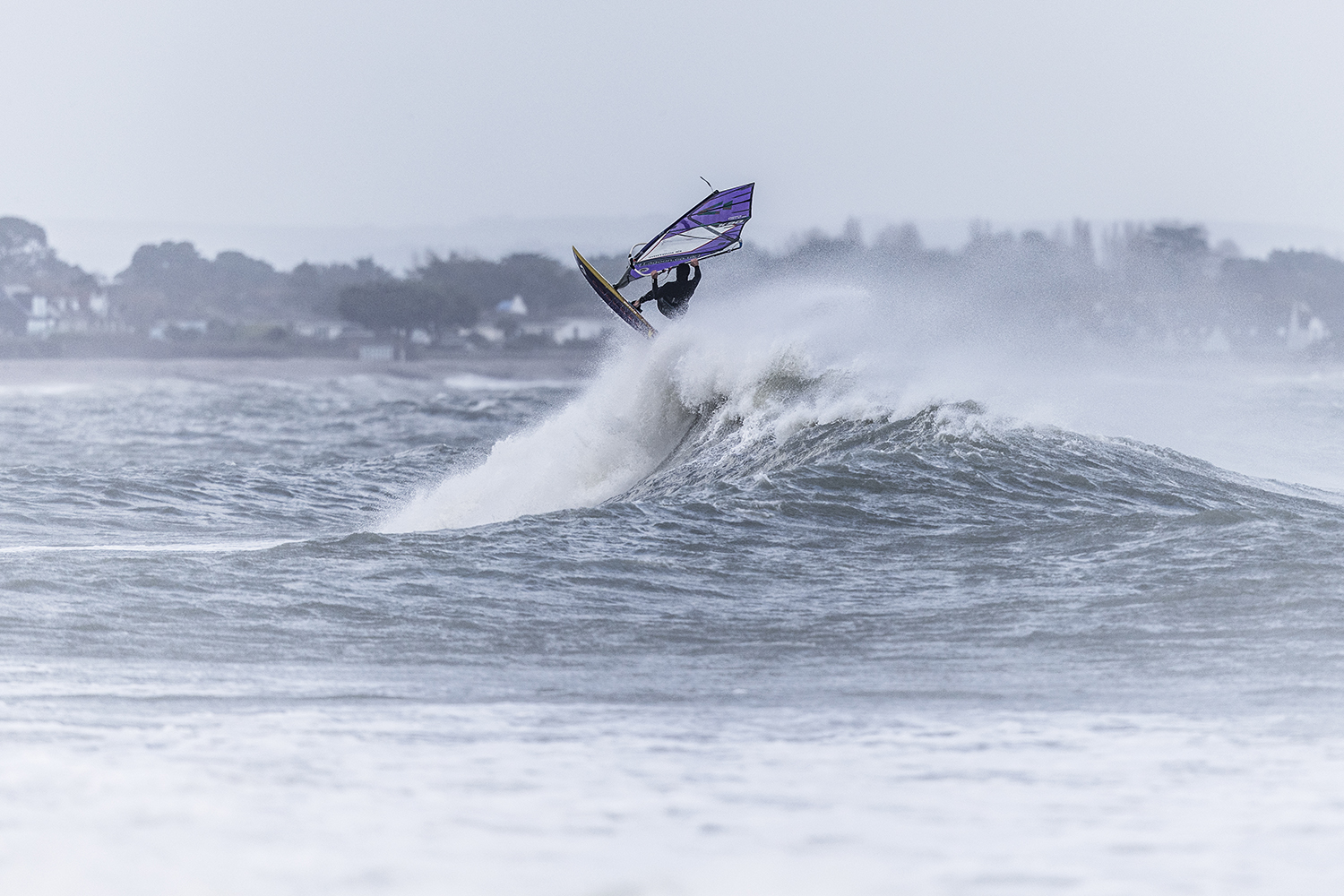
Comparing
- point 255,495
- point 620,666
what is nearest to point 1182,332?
point 255,495

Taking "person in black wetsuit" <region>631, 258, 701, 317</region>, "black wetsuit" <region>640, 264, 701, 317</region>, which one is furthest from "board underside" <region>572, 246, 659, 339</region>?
"black wetsuit" <region>640, 264, 701, 317</region>

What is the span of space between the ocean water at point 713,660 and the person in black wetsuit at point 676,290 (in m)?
1.06

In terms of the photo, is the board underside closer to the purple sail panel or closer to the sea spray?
the sea spray

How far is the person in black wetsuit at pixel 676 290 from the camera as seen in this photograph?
563 inches

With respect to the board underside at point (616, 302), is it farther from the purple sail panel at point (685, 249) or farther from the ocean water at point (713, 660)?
the purple sail panel at point (685, 249)

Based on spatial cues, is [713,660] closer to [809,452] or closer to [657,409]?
[809,452]

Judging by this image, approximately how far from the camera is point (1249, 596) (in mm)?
8289

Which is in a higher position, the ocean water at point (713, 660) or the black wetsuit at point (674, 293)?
the black wetsuit at point (674, 293)

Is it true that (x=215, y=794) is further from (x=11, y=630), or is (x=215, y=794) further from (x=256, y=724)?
(x=11, y=630)

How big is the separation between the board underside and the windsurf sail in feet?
1.27

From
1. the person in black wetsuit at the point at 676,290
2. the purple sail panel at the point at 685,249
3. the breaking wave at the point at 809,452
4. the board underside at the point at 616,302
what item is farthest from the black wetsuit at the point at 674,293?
the breaking wave at the point at 809,452

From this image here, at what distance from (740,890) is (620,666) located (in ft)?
9.54

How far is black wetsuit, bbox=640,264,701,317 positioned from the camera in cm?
1429

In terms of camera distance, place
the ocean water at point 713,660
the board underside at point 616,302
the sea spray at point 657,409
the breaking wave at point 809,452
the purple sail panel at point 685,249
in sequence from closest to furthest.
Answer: the ocean water at point 713,660, the breaking wave at point 809,452, the sea spray at point 657,409, the purple sail panel at point 685,249, the board underside at point 616,302
